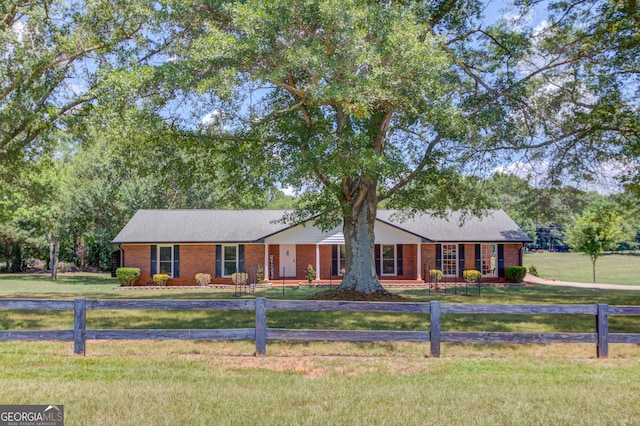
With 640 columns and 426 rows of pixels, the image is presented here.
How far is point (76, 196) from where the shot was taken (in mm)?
36688

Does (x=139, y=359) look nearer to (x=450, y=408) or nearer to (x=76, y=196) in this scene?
(x=450, y=408)

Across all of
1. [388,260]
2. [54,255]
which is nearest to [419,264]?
[388,260]

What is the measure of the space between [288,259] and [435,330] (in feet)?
75.1

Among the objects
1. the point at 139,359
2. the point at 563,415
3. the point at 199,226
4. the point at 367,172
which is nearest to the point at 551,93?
the point at 367,172

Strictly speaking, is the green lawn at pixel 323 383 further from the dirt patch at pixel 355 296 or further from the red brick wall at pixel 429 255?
the red brick wall at pixel 429 255

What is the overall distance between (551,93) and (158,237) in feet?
71.1

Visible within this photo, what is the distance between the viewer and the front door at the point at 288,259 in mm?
31438

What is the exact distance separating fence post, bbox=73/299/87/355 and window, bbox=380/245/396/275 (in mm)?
23667

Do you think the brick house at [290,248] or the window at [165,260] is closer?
the brick house at [290,248]

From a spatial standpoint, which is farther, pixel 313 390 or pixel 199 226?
pixel 199 226

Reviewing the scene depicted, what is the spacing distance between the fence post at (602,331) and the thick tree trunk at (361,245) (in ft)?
34.8

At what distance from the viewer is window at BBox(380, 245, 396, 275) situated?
31500 mm

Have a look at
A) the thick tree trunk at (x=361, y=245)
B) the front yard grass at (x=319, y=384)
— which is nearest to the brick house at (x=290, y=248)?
the thick tree trunk at (x=361, y=245)

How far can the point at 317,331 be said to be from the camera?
352 inches
